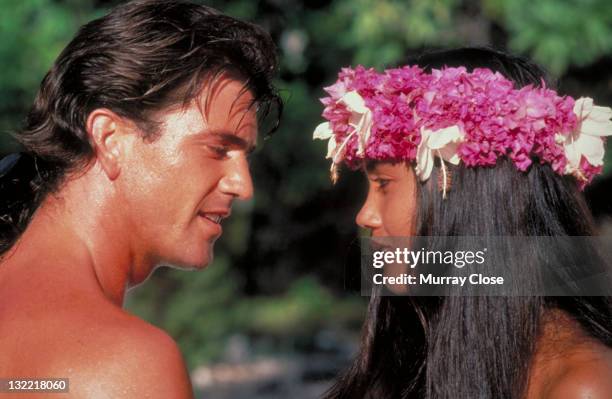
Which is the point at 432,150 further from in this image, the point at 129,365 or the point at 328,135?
the point at 129,365

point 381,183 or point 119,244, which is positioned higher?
point 381,183

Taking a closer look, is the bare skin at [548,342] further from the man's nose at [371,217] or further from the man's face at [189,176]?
the man's face at [189,176]

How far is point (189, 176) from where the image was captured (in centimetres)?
259

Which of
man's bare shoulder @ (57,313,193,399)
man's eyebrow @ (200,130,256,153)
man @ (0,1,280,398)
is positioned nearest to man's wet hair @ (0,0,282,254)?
man @ (0,1,280,398)

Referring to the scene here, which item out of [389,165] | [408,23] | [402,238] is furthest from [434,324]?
[408,23]

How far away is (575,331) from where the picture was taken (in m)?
2.69

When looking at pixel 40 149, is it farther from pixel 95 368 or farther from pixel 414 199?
pixel 414 199

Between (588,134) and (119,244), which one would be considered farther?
(588,134)

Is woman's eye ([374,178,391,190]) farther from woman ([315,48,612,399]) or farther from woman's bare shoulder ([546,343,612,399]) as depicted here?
woman's bare shoulder ([546,343,612,399])

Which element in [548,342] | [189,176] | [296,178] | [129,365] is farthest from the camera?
[296,178]

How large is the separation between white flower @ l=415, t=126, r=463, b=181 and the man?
18.1 inches

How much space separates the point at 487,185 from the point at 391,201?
0.28 meters

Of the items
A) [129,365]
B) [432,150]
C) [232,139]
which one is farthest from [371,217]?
[129,365]

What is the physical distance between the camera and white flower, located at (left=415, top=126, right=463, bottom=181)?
277 centimetres
